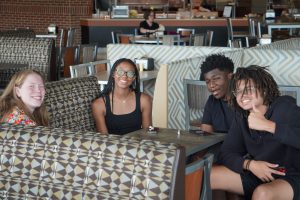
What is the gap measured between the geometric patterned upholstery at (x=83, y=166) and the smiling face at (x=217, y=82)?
1.95m

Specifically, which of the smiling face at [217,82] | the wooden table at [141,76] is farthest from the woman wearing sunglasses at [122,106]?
the wooden table at [141,76]

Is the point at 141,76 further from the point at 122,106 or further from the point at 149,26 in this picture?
the point at 149,26

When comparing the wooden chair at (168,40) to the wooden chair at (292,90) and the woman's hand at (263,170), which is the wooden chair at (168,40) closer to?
the wooden chair at (292,90)

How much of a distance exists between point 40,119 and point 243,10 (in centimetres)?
1402

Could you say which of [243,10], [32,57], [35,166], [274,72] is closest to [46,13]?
[243,10]

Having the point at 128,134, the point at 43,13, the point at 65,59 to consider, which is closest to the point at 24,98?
the point at 128,134

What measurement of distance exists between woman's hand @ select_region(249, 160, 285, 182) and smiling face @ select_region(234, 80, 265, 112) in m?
0.27

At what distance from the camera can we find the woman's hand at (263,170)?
2.98 metres

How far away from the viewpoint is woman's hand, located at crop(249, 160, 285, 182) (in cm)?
298

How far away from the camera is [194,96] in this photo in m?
4.57

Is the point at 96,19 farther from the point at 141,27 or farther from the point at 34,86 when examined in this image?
the point at 34,86

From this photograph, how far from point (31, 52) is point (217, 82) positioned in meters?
3.05

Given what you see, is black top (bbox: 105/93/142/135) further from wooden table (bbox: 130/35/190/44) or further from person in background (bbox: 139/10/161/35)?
person in background (bbox: 139/10/161/35)

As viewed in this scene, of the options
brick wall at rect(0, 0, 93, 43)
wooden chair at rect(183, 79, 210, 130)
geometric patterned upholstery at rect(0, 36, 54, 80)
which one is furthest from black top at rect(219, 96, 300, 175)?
brick wall at rect(0, 0, 93, 43)
